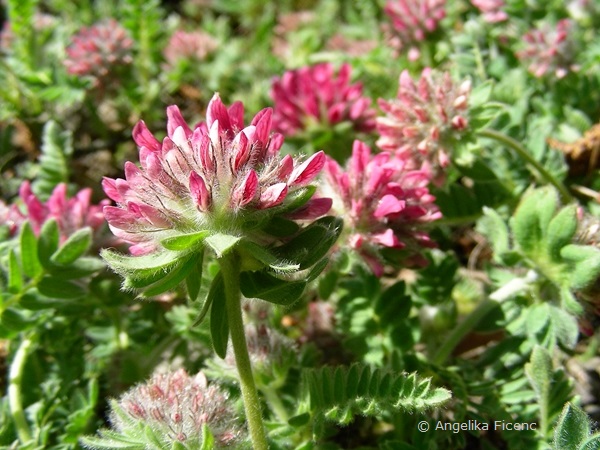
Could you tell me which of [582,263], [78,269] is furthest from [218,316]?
[582,263]

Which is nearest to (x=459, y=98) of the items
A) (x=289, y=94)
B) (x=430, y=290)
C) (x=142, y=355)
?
(x=430, y=290)

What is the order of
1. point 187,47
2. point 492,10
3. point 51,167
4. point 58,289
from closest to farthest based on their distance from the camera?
point 58,289 < point 51,167 < point 492,10 < point 187,47

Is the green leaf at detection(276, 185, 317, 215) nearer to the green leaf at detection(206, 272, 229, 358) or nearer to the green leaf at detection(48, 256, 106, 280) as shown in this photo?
the green leaf at detection(206, 272, 229, 358)

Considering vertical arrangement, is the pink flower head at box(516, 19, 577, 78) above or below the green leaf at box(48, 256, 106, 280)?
above

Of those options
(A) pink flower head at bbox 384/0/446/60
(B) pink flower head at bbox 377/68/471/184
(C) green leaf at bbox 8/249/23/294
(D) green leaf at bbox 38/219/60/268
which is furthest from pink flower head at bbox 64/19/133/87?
(B) pink flower head at bbox 377/68/471/184

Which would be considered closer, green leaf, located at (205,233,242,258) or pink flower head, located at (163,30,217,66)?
green leaf, located at (205,233,242,258)

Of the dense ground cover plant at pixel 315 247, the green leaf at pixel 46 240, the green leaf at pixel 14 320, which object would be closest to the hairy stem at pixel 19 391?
the dense ground cover plant at pixel 315 247

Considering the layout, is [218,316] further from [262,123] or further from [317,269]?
[262,123]
